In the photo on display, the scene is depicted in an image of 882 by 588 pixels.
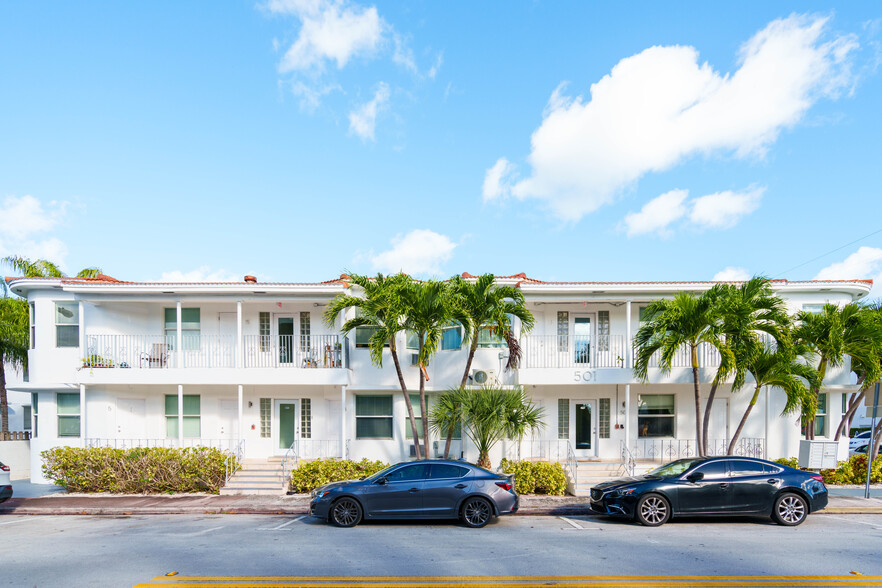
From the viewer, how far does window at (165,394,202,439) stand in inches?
687

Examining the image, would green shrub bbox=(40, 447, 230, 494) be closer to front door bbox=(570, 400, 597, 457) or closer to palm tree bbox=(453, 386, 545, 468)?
palm tree bbox=(453, 386, 545, 468)

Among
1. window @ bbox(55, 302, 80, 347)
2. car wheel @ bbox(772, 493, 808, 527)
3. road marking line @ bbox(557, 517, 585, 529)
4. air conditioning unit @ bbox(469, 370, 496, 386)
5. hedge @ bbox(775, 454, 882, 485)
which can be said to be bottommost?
hedge @ bbox(775, 454, 882, 485)

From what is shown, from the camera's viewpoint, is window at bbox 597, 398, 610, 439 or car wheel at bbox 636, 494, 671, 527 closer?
car wheel at bbox 636, 494, 671, 527

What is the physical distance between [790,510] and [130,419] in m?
17.4

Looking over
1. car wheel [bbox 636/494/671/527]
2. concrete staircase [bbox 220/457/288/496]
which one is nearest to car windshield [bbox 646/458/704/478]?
car wheel [bbox 636/494/671/527]

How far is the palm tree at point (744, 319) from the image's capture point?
13703mm

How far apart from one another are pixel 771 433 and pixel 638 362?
16.9 feet


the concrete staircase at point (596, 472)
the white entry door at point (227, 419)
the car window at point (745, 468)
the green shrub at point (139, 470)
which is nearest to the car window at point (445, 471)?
the concrete staircase at point (596, 472)

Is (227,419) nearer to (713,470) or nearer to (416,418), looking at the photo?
(416,418)

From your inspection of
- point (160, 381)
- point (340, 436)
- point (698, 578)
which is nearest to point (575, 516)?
point (698, 578)

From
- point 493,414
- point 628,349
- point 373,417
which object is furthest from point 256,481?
point 628,349

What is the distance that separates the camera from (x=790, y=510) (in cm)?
1073

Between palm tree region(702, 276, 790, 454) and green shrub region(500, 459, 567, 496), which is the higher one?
palm tree region(702, 276, 790, 454)

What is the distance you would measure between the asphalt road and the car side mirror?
0.82 metres
